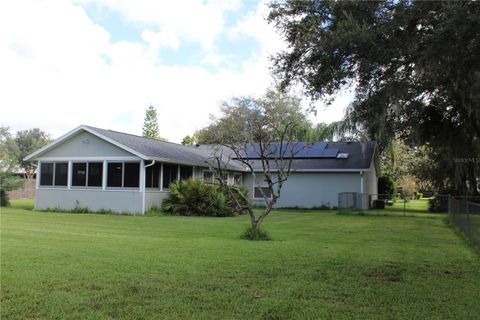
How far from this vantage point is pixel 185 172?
2459 cm

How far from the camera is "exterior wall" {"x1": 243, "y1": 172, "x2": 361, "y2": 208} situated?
27.2m

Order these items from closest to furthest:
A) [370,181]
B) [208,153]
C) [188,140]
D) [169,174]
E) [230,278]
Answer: [230,278] < [169,174] < [370,181] < [208,153] < [188,140]

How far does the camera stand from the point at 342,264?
8133 mm

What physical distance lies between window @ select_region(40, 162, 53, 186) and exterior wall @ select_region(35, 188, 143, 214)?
40 centimetres

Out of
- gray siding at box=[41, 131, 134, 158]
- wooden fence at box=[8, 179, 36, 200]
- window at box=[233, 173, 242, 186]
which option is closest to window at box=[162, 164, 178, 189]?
gray siding at box=[41, 131, 134, 158]

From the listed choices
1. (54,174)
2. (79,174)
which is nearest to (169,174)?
(79,174)

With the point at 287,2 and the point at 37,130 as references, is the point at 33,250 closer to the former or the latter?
the point at 287,2

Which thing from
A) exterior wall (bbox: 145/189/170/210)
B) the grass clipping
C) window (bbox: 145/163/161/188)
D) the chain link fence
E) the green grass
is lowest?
the green grass

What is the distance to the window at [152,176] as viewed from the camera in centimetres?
2100

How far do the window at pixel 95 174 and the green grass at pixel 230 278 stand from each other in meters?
10.1

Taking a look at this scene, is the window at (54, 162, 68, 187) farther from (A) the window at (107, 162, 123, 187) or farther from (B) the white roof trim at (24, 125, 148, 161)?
(A) the window at (107, 162, 123, 187)

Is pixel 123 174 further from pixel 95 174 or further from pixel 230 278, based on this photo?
pixel 230 278

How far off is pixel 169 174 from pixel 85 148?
4.15 m

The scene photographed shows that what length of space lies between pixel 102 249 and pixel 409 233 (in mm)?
9296
